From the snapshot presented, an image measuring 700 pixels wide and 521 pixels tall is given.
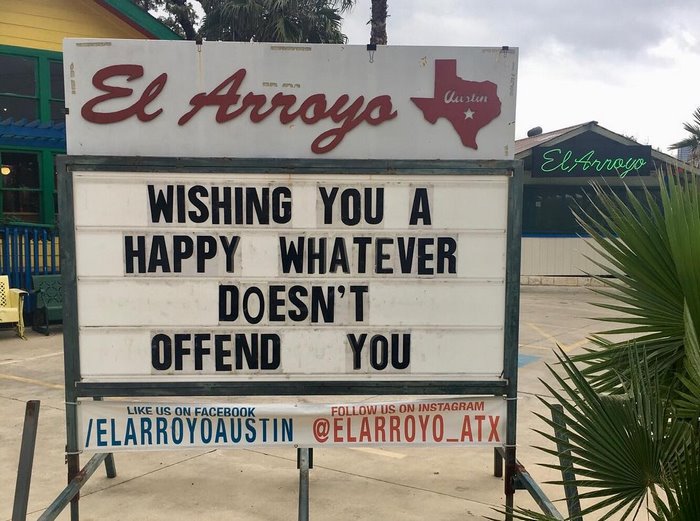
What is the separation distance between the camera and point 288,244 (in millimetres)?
4027

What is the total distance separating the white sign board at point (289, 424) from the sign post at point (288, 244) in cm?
1

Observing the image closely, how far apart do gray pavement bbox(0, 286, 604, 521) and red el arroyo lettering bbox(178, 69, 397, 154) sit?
244 cm

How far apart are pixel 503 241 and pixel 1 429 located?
17.8 ft

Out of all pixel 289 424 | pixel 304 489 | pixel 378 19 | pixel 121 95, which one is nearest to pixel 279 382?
pixel 289 424

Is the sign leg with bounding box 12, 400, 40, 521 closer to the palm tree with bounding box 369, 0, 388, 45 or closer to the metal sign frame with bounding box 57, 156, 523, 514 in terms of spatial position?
the metal sign frame with bounding box 57, 156, 523, 514

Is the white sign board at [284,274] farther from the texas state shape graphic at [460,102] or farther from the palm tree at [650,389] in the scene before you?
the palm tree at [650,389]

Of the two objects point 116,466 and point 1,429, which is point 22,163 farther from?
point 116,466

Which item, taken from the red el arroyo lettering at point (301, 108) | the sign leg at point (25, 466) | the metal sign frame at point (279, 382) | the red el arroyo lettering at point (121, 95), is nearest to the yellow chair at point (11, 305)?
the metal sign frame at point (279, 382)

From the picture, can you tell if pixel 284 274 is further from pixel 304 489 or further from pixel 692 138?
pixel 692 138

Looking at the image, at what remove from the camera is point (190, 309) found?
4.03 m

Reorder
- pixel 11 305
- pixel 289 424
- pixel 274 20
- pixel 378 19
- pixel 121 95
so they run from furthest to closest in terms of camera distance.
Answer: pixel 274 20 < pixel 378 19 < pixel 11 305 < pixel 289 424 < pixel 121 95

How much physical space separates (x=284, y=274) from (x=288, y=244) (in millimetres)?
195

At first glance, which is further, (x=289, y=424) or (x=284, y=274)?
(x=289, y=424)

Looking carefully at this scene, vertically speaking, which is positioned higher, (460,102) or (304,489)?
(460,102)
